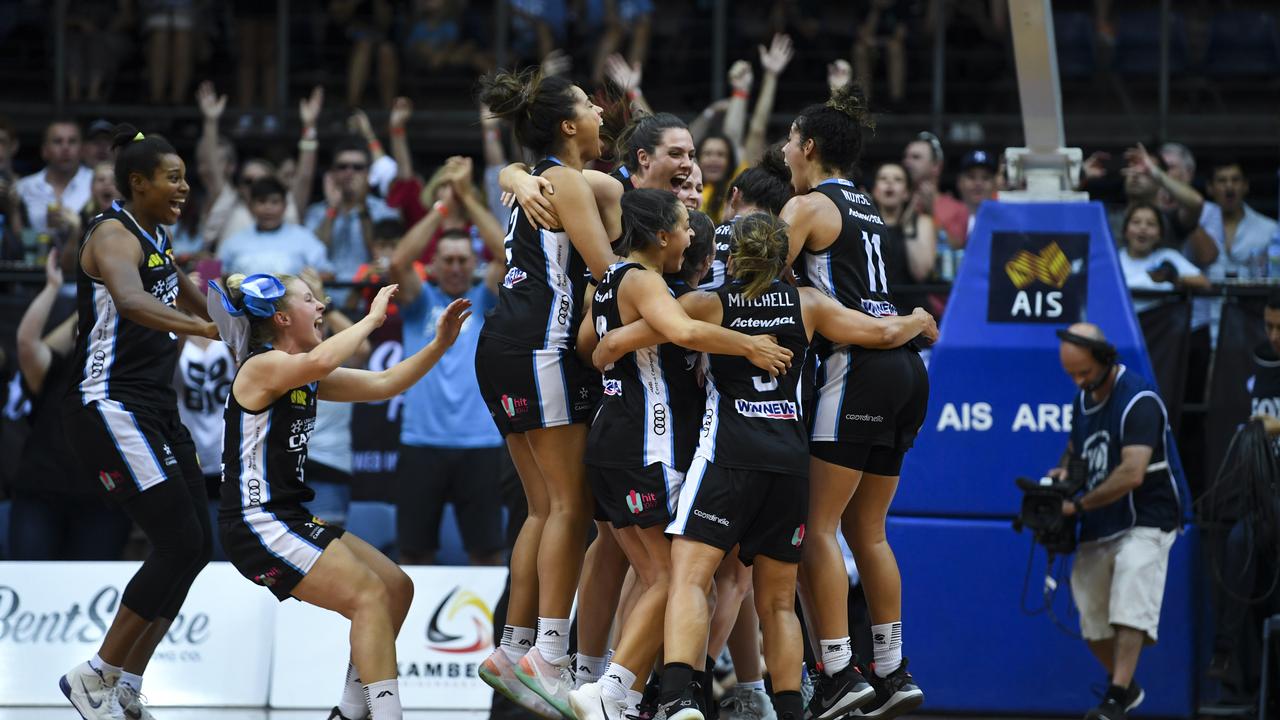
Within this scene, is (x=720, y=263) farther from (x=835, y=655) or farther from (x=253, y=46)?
(x=253, y=46)

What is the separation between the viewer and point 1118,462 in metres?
8.70

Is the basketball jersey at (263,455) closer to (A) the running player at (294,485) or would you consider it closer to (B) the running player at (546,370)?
(A) the running player at (294,485)

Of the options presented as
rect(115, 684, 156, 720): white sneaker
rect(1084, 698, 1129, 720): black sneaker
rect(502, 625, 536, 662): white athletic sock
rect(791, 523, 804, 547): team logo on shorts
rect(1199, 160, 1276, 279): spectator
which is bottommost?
rect(1084, 698, 1129, 720): black sneaker

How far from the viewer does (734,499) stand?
6.02 m

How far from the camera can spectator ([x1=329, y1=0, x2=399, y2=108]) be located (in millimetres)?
15594

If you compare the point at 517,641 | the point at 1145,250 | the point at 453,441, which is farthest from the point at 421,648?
the point at 1145,250

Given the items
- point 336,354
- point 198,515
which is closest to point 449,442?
point 198,515

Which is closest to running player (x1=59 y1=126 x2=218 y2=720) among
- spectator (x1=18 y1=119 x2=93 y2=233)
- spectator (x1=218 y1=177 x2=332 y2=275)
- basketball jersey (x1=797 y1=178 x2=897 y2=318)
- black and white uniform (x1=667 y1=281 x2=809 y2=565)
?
black and white uniform (x1=667 y1=281 x2=809 y2=565)

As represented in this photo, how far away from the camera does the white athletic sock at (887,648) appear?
655 centimetres

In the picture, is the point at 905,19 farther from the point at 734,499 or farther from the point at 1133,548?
the point at 734,499

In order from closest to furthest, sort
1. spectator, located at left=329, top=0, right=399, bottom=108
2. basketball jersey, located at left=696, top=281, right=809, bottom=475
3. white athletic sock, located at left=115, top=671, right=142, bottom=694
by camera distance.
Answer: basketball jersey, located at left=696, top=281, right=809, bottom=475, white athletic sock, located at left=115, top=671, right=142, bottom=694, spectator, located at left=329, top=0, right=399, bottom=108

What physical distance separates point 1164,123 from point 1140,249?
12.0 feet

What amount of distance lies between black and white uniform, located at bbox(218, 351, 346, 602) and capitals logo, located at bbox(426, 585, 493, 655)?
3.07 metres

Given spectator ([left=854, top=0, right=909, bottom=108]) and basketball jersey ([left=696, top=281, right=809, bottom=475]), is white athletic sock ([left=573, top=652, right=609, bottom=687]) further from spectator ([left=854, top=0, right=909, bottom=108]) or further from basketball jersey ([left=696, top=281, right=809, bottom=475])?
spectator ([left=854, top=0, right=909, bottom=108])
